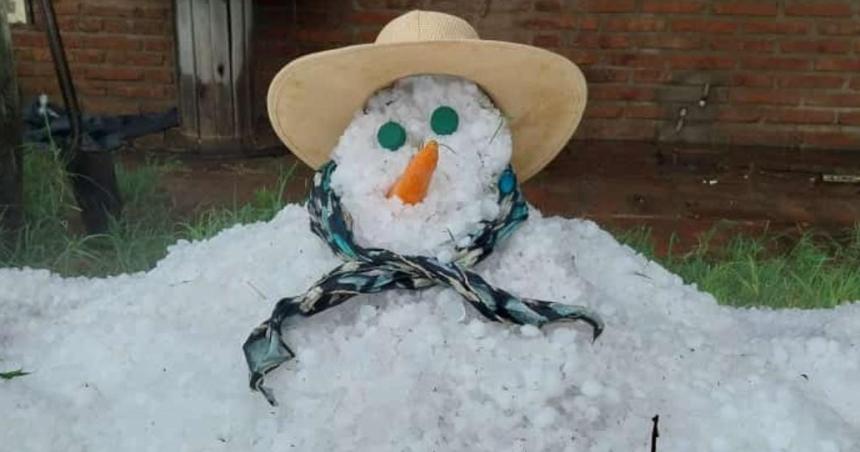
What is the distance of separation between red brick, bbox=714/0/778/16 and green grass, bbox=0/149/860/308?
1256mm

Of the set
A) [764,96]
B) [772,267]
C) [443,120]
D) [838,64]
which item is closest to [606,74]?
[764,96]

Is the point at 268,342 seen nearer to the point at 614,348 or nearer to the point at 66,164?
the point at 614,348

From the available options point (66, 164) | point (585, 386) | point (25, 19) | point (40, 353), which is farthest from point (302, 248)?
point (25, 19)

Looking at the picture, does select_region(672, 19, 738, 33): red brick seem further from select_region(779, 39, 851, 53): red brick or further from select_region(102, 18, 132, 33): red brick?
select_region(102, 18, 132, 33): red brick

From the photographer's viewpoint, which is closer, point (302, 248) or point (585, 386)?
point (585, 386)

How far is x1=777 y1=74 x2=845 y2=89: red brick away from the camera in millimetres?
4738

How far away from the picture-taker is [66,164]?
3215 mm

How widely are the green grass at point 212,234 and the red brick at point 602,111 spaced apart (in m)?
1.20

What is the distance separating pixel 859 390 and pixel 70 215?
7.47ft

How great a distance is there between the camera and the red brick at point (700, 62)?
15.4 feet

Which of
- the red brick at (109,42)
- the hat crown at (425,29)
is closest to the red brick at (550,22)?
the red brick at (109,42)

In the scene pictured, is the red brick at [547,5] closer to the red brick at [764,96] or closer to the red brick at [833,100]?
the red brick at [764,96]

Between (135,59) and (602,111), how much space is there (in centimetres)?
201

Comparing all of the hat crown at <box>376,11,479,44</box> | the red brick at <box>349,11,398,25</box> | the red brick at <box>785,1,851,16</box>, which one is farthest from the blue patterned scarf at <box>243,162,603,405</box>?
the red brick at <box>785,1,851,16</box>
